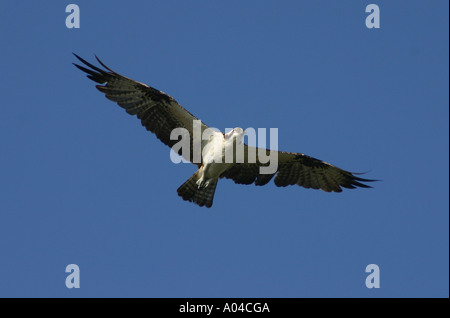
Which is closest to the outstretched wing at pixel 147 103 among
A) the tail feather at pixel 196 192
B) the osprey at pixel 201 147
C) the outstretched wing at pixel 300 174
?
the osprey at pixel 201 147

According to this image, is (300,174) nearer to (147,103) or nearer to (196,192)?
(196,192)

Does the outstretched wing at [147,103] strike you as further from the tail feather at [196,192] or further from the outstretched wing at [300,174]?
the outstretched wing at [300,174]

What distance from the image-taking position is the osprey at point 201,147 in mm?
12727

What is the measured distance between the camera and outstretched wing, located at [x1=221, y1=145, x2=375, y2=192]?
13.8 metres

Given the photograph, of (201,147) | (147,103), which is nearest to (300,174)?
(201,147)

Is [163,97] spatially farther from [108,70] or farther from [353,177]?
[353,177]

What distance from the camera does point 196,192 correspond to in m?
13.2

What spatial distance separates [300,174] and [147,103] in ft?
12.2

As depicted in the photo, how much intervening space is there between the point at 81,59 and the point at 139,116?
1.59m

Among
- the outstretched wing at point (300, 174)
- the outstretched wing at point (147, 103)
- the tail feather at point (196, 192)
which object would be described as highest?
the outstretched wing at point (147, 103)
